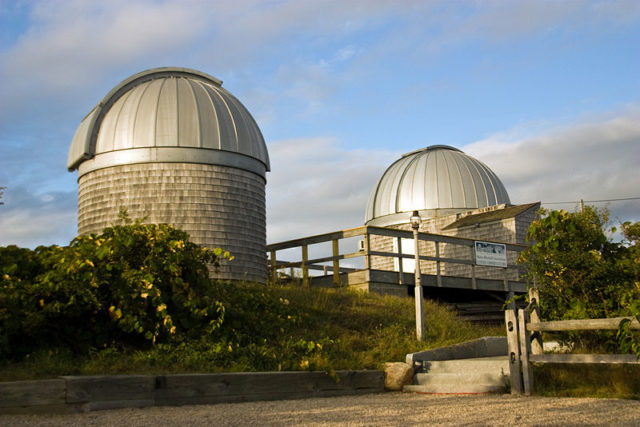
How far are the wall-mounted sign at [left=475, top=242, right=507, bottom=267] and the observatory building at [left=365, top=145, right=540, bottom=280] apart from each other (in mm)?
3402

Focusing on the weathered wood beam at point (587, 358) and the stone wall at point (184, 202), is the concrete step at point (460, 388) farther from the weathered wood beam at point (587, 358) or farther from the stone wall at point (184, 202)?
the stone wall at point (184, 202)

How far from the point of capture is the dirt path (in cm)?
627

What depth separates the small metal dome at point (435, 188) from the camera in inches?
1018

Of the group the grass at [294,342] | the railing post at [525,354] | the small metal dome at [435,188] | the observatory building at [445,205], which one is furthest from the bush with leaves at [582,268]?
the small metal dome at [435,188]

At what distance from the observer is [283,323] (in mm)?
11062

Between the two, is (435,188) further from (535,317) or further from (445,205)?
(535,317)

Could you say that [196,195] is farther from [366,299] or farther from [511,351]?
[511,351]

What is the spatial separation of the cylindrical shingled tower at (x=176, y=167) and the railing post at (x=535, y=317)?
8989 millimetres

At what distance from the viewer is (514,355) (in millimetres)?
8711

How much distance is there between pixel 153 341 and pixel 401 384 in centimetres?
353

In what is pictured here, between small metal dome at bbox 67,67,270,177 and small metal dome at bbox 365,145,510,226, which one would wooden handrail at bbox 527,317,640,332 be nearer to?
small metal dome at bbox 67,67,270,177

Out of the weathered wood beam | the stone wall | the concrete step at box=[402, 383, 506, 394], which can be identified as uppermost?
the stone wall

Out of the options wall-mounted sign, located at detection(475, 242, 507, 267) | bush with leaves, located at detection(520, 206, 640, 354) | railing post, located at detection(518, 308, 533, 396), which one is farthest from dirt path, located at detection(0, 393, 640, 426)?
wall-mounted sign, located at detection(475, 242, 507, 267)

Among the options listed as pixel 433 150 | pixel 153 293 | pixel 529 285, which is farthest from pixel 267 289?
pixel 433 150
